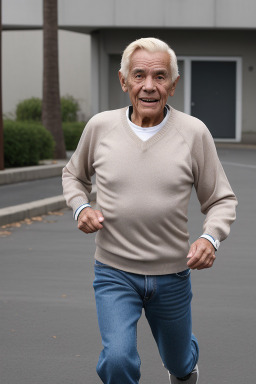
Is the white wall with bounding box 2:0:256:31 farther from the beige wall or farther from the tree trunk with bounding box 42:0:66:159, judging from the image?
the tree trunk with bounding box 42:0:66:159

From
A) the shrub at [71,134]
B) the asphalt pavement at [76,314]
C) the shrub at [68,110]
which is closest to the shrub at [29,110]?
the shrub at [68,110]

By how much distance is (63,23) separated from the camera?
31812mm

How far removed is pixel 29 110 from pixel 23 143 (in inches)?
594

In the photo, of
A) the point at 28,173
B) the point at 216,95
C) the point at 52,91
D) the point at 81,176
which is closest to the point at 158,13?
the point at 216,95

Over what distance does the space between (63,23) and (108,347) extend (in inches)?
1133

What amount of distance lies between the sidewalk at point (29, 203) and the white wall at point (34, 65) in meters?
17.4

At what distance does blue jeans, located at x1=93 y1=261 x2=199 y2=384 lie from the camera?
12.4 feet

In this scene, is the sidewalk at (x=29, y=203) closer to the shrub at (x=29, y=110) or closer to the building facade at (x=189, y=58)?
the building facade at (x=189, y=58)

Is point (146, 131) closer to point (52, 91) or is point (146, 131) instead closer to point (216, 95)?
point (52, 91)

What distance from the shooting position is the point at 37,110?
114 feet

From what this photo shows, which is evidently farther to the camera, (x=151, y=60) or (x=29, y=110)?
(x=29, y=110)

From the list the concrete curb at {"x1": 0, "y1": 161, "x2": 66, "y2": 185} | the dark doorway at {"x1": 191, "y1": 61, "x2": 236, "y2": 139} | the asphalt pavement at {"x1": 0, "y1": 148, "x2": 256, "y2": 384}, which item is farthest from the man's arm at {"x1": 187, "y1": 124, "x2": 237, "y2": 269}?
the dark doorway at {"x1": 191, "y1": 61, "x2": 236, "y2": 139}

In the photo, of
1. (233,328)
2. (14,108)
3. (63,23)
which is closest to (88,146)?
(233,328)

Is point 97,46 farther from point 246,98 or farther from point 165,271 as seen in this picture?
point 165,271
